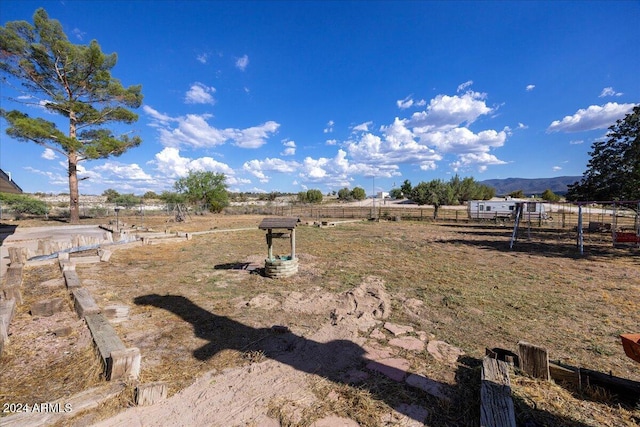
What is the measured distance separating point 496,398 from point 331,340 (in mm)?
2068

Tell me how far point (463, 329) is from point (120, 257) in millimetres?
10588

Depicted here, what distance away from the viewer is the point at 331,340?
3906 millimetres

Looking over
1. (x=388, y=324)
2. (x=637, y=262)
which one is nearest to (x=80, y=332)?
(x=388, y=324)

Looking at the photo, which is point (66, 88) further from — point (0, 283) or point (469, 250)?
point (469, 250)

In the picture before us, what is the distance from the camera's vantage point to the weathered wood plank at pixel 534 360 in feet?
9.61

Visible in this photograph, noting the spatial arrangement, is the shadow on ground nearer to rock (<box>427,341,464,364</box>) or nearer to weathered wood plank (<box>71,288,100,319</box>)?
rock (<box>427,341,464,364</box>)

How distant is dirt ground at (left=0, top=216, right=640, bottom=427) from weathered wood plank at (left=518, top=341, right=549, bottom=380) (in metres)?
0.13

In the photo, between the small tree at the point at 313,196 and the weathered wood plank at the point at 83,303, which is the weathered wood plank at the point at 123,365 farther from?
the small tree at the point at 313,196

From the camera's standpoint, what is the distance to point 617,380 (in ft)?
8.79

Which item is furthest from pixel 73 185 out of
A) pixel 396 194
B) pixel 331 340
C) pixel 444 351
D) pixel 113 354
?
A: pixel 396 194

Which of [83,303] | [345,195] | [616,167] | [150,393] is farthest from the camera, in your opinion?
[345,195]

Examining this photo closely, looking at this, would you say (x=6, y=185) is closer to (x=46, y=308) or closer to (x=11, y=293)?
(x=11, y=293)

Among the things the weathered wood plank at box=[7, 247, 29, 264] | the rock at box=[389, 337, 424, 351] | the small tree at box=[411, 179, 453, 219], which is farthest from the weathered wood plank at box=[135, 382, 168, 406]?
the small tree at box=[411, 179, 453, 219]

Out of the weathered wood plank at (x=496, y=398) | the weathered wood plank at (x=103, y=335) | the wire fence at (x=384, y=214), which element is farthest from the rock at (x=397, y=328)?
the wire fence at (x=384, y=214)
